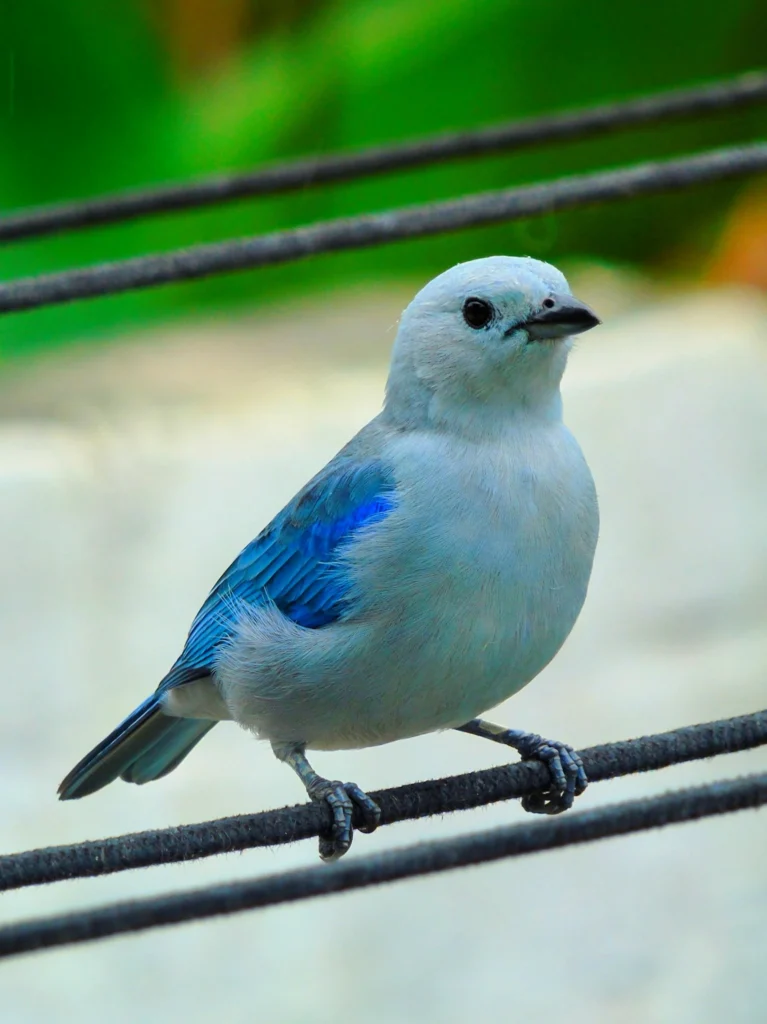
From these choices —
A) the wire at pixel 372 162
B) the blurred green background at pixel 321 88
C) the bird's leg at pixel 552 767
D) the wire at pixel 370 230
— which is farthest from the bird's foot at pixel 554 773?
the blurred green background at pixel 321 88

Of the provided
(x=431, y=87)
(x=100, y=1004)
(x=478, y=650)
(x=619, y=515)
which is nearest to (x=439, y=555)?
(x=478, y=650)

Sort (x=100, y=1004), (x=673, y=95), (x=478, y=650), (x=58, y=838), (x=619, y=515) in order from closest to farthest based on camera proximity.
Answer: (x=478, y=650) → (x=673, y=95) → (x=100, y=1004) → (x=58, y=838) → (x=619, y=515)

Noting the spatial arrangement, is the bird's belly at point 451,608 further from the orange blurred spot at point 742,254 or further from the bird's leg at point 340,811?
→ the orange blurred spot at point 742,254

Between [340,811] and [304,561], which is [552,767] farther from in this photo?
[304,561]

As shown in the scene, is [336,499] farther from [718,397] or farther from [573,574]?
[718,397]

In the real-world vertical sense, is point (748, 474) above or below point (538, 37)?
below

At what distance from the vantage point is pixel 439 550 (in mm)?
1500

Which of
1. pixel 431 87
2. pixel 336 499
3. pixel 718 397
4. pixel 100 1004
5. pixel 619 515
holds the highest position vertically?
pixel 431 87

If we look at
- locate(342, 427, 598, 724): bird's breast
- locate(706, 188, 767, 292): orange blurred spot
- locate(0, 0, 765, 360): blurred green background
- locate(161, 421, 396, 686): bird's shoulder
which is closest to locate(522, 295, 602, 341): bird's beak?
locate(342, 427, 598, 724): bird's breast

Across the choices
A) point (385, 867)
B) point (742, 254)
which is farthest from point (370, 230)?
point (742, 254)

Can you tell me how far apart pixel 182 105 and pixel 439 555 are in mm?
3794

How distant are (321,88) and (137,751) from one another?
11.6 ft

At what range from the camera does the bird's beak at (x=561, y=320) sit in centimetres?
139

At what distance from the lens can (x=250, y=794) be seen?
4070mm
